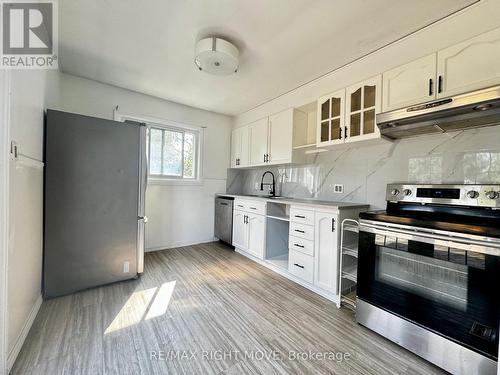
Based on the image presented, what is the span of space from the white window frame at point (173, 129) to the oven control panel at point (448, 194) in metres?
2.92

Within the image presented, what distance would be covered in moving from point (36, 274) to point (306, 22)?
3.06 metres

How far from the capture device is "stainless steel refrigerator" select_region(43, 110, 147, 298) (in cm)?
198

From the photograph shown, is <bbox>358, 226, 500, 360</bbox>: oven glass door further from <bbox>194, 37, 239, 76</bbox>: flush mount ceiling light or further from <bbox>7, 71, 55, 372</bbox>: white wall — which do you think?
<bbox>7, 71, 55, 372</bbox>: white wall

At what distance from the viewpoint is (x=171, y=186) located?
11.9ft

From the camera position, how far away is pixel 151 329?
64.8 inches

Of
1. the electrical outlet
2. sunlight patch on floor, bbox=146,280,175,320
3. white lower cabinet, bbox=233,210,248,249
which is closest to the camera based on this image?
sunlight patch on floor, bbox=146,280,175,320

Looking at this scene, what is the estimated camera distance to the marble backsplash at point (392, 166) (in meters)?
1.67

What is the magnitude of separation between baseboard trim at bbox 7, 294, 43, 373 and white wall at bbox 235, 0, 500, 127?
3.20 m

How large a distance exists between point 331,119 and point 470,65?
3.61 ft

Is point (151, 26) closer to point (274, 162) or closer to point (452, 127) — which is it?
point (274, 162)

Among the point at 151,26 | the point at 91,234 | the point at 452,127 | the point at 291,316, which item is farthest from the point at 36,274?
the point at 452,127

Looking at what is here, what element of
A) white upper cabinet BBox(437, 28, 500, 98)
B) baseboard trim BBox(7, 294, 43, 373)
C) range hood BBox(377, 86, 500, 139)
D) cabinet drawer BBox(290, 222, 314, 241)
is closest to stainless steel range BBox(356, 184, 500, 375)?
range hood BBox(377, 86, 500, 139)

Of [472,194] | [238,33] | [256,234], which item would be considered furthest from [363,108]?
[256,234]

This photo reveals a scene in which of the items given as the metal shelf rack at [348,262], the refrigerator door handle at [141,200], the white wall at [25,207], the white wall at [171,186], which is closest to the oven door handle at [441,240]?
the metal shelf rack at [348,262]
